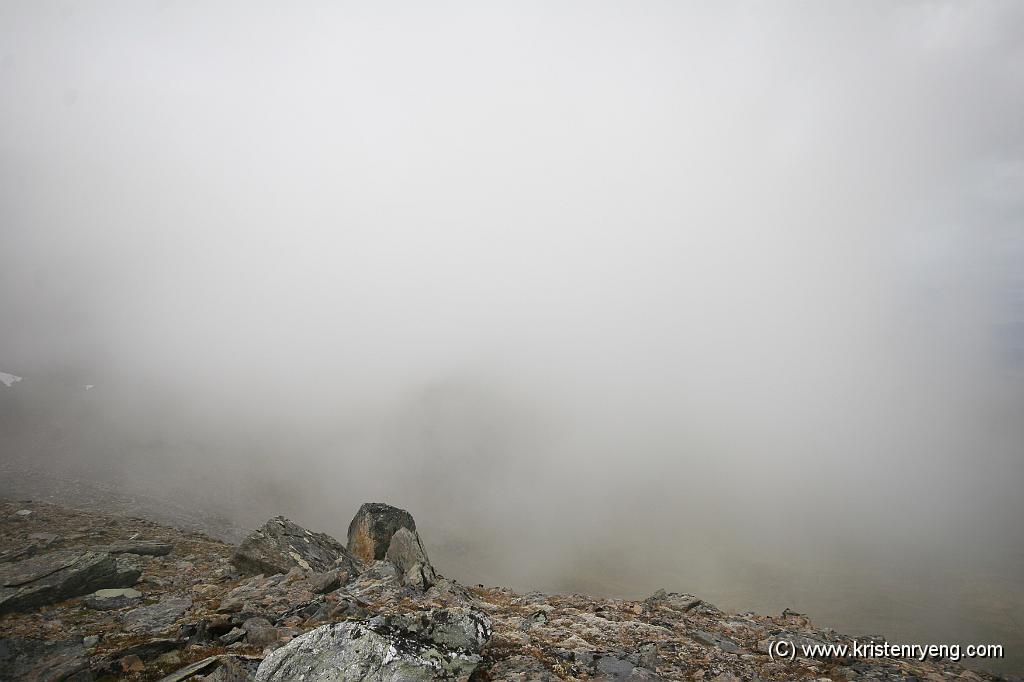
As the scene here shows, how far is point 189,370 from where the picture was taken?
411 ft

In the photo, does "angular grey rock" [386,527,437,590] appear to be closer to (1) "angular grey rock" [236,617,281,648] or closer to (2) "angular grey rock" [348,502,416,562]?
(2) "angular grey rock" [348,502,416,562]

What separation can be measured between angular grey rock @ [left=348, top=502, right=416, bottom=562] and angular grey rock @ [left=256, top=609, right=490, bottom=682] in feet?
42.3

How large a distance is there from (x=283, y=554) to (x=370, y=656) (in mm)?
11923

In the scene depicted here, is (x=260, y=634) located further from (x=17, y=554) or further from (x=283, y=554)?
(x=17, y=554)

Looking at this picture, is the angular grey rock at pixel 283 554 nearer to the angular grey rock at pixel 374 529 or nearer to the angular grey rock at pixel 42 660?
the angular grey rock at pixel 374 529

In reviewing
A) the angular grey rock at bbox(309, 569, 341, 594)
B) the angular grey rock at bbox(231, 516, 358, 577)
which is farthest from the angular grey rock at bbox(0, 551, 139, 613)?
the angular grey rock at bbox(309, 569, 341, 594)

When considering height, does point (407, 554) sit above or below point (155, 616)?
below

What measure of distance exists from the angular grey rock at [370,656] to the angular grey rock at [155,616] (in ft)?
22.2

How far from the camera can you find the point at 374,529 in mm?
24203

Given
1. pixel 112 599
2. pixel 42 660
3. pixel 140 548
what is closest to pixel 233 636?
pixel 42 660

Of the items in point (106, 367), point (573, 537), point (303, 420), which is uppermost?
point (106, 367)

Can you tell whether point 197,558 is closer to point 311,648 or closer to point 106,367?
point 311,648

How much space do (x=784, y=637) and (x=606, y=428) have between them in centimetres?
14013

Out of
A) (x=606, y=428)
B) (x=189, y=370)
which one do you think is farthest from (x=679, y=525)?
(x=189, y=370)
